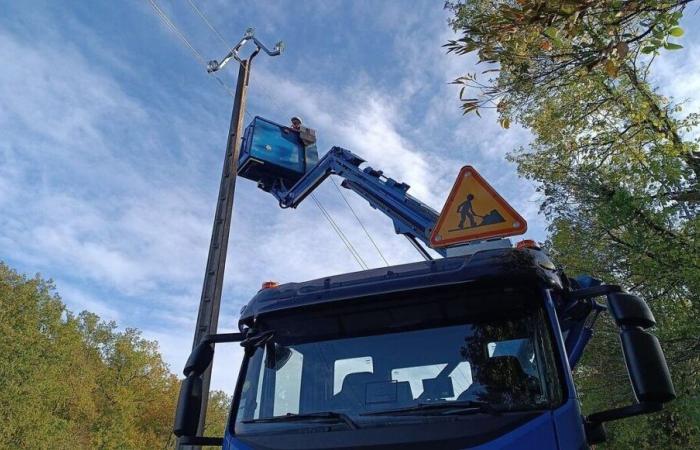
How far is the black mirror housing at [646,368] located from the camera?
7.31 feet

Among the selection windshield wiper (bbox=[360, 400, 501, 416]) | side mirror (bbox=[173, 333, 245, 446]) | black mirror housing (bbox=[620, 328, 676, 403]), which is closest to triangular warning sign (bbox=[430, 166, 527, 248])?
black mirror housing (bbox=[620, 328, 676, 403])

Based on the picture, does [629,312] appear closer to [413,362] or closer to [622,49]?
[413,362]

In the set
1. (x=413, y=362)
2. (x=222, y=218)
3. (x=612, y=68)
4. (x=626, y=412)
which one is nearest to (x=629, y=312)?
(x=626, y=412)

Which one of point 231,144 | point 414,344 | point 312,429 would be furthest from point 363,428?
point 231,144

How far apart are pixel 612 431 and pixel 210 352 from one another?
368 inches

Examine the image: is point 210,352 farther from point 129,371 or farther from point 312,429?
point 129,371

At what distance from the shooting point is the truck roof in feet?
9.04

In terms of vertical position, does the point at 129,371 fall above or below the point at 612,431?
above

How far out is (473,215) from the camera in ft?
13.3

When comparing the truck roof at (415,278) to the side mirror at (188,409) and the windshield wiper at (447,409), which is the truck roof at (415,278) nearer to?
the side mirror at (188,409)

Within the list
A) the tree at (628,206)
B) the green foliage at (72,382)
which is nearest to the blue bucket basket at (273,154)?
the tree at (628,206)

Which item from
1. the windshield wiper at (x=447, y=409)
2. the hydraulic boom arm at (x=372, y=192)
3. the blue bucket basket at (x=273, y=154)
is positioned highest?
the blue bucket basket at (x=273, y=154)

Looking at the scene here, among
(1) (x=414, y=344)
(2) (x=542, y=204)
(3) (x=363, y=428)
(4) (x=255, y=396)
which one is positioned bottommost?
(3) (x=363, y=428)

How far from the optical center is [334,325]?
10.1 feet
